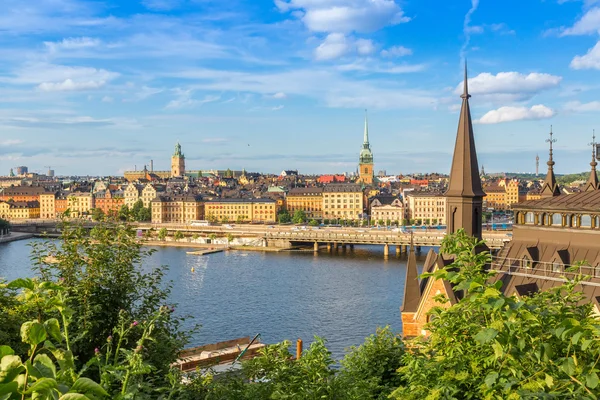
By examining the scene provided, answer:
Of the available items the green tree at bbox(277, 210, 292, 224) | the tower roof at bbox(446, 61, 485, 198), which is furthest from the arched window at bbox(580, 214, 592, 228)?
the green tree at bbox(277, 210, 292, 224)

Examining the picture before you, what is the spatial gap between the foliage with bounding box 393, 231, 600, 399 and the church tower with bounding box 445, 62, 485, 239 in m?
14.5

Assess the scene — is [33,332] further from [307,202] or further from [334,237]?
[307,202]

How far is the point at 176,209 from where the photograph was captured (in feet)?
394

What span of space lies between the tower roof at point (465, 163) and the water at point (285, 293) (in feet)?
35.8

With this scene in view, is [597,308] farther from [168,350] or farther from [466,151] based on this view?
[168,350]

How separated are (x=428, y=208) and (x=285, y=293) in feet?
252

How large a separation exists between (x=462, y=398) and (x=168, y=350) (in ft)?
16.9

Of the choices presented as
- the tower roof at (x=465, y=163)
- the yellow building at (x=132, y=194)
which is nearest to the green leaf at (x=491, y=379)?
the tower roof at (x=465, y=163)

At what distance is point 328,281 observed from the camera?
169ft

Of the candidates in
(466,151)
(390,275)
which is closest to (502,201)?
(390,275)

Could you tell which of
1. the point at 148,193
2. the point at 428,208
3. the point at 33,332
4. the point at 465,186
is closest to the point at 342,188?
the point at 428,208

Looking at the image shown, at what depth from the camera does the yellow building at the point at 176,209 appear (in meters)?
119

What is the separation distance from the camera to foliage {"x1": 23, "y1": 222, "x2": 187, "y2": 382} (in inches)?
354

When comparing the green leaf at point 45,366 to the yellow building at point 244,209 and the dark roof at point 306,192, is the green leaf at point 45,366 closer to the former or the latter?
the yellow building at point 244,209
